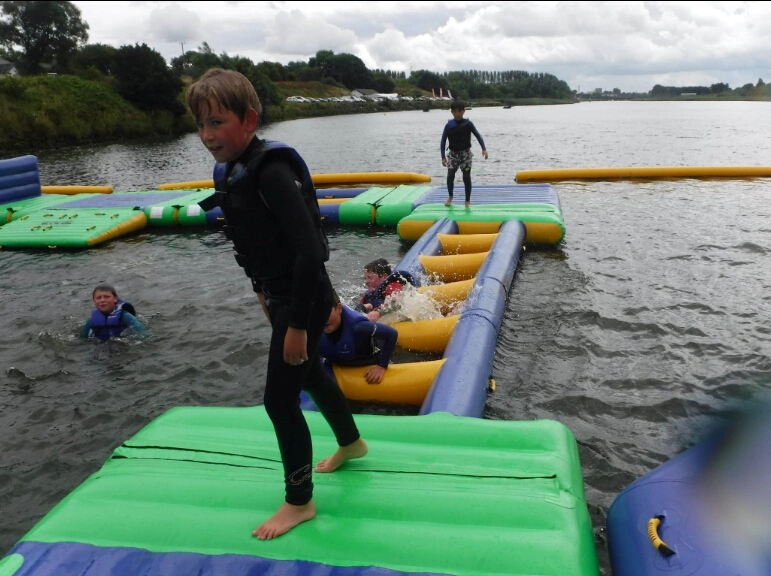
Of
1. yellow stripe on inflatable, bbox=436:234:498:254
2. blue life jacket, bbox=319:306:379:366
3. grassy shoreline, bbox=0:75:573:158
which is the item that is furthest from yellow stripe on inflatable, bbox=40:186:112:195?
grassy shoreline, bbox=0:75:573:158

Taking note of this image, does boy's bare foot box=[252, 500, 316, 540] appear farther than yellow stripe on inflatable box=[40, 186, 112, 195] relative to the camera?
No

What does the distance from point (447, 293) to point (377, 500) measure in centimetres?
350

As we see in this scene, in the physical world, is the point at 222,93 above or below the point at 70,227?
above

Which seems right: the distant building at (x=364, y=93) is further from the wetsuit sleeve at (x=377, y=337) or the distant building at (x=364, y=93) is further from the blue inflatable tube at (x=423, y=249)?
the wetsuit sleeve at (x=377, y=337)

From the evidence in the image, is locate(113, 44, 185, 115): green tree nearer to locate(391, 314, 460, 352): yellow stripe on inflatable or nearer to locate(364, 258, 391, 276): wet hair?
locate(364, 258, 391, 276): wet hair

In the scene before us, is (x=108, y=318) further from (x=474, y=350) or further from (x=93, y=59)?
(x=93, y=59)

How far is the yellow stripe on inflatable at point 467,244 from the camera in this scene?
7.65 meters

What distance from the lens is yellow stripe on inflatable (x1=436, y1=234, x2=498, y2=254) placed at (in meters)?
7.65

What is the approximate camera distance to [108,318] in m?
5.58

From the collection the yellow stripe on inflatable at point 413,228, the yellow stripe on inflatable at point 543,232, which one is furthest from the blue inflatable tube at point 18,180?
the yellow stripe on inflatable at point 543,232

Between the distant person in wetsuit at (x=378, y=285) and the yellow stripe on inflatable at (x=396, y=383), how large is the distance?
95 centimetres

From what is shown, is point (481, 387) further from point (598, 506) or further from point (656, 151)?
point (656, 151)

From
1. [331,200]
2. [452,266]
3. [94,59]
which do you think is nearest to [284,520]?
[452,266]

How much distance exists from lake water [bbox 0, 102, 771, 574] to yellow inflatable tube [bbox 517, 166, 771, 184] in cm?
289
